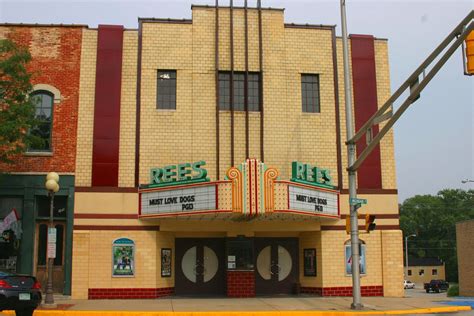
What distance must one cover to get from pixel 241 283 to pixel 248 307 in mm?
4224

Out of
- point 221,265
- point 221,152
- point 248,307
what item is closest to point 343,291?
point 221,265

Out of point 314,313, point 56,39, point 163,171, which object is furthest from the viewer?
point 56,39

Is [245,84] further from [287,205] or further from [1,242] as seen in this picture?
[1,242]

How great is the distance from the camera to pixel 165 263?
24516 mm

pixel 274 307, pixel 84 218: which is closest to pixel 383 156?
pixel 274 307

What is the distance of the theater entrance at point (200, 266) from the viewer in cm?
2550

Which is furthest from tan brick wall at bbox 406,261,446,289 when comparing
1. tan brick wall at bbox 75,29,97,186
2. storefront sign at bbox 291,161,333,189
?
tan brick wall at bbox 75,29,97,186

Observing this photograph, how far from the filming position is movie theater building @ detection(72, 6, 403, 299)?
23797 mm

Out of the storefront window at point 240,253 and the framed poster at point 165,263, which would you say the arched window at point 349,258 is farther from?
the framed poster at point 165,263

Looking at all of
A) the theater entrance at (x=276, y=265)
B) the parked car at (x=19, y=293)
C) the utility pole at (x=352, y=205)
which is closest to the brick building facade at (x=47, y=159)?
the parked car at (x=19, y=293)

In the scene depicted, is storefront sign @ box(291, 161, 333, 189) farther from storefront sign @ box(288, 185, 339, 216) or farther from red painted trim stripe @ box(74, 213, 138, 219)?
red painted trim stripe @ box(74, 213, 138, 219)

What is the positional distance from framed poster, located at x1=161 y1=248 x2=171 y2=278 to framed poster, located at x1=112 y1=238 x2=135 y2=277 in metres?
1.26

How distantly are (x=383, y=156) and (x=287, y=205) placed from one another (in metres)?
6.34

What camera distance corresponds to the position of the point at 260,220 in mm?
24469
